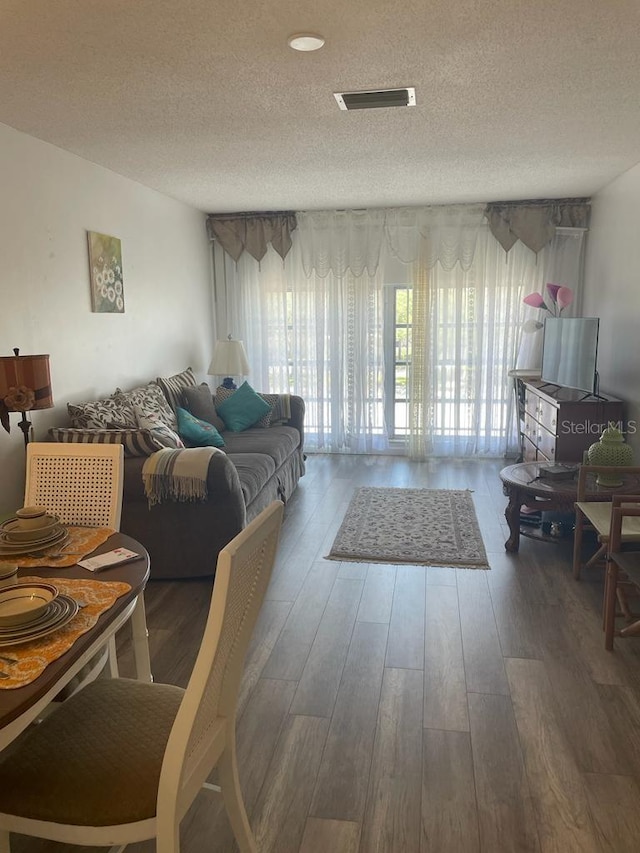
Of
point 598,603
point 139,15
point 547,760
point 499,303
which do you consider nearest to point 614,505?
point 598,603

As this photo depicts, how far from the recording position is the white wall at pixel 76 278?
3305 mm

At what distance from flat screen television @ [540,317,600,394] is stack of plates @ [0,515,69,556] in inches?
139

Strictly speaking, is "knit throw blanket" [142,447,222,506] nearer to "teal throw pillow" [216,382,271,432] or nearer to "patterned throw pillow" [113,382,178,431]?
"patterned throw pillow" [113,382,178,431]

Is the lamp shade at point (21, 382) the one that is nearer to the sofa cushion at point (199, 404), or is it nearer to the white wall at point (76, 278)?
the white wall at point (76, 278)

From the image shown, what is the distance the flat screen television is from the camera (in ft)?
13.8

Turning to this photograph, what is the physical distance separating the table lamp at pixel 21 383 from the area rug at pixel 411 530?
1922 millimetres

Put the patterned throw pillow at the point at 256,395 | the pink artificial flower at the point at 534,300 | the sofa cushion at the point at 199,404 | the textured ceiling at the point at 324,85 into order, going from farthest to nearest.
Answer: the pink artificial flower at the point at 534,300 → the patterned throw pillow at the point at 256,395 → the sofa cushion at the point at 199,404 → the textured ceiling at the point at 324,85

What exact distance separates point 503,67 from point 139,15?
146 centimetres

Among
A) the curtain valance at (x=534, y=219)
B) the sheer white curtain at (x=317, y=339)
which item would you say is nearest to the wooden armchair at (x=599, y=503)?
the curtain valance at (x=534, y=219)

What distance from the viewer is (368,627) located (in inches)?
115

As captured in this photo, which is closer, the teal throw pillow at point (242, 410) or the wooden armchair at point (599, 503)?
the wooden armchair at point (599, 503)

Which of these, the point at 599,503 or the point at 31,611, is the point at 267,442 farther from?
the point at 31,611

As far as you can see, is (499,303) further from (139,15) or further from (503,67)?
(139,15)

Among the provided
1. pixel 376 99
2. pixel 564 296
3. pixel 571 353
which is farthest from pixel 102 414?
pixel 564 296
